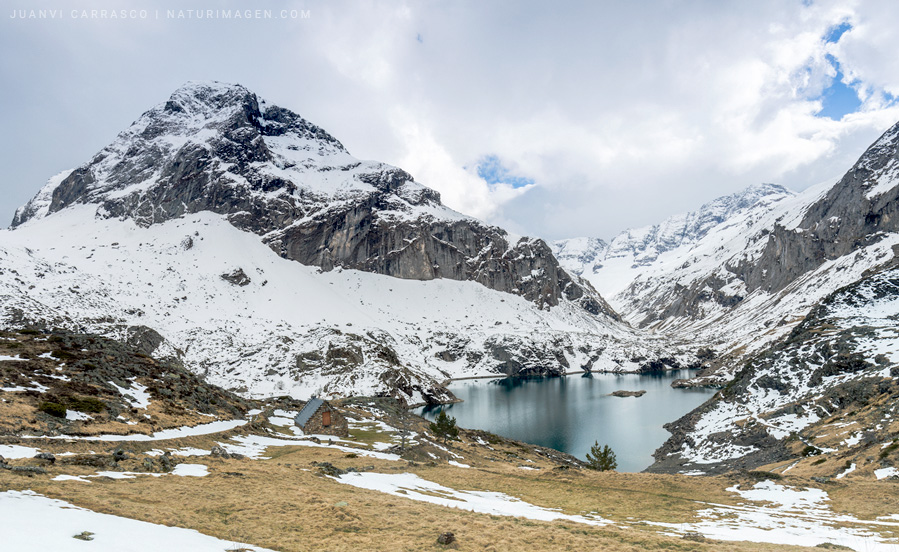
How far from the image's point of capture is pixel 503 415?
133 meters

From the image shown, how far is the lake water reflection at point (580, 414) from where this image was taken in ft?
313

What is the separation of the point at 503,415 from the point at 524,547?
393 feet

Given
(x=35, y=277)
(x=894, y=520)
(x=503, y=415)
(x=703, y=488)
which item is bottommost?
(x=503, y=415)

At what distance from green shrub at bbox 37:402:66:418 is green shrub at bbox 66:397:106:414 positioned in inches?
67.9

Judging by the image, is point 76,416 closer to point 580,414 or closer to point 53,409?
point 53,409

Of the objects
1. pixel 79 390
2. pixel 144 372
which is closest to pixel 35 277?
pixel 144 372

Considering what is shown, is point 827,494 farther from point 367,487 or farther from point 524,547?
point 367,487

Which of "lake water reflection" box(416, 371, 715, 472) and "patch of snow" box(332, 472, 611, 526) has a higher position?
"patch of snow" box(332, 472, 611, 526)

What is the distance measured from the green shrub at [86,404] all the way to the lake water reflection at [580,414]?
2791 inches

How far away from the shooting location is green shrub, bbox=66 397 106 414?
38781mm

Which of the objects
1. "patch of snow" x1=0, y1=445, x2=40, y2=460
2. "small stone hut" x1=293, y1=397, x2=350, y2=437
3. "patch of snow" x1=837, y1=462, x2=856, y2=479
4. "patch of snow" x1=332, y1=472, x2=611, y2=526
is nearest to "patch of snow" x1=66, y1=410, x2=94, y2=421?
"patch of snow" x1=0, y1=445, x2=40, y2=460

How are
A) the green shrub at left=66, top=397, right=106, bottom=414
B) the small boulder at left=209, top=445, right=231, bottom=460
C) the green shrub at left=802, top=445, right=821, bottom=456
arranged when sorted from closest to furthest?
1. the small boulder at left=209, top=445, right=231, bottom=460
2. the green shrub at left=66, top=397, right=106, bottom=414
3. the green shrub at left=802, top=445, right=821, bottom=456

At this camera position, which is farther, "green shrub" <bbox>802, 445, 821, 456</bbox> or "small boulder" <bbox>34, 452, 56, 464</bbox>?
"green shrub" <bbox>802, 445, 821, 456</bbox>

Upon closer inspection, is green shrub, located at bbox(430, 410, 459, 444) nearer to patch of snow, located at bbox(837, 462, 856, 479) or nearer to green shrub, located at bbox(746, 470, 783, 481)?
green shrub, located at bbox(746, 470, 783, 481)
